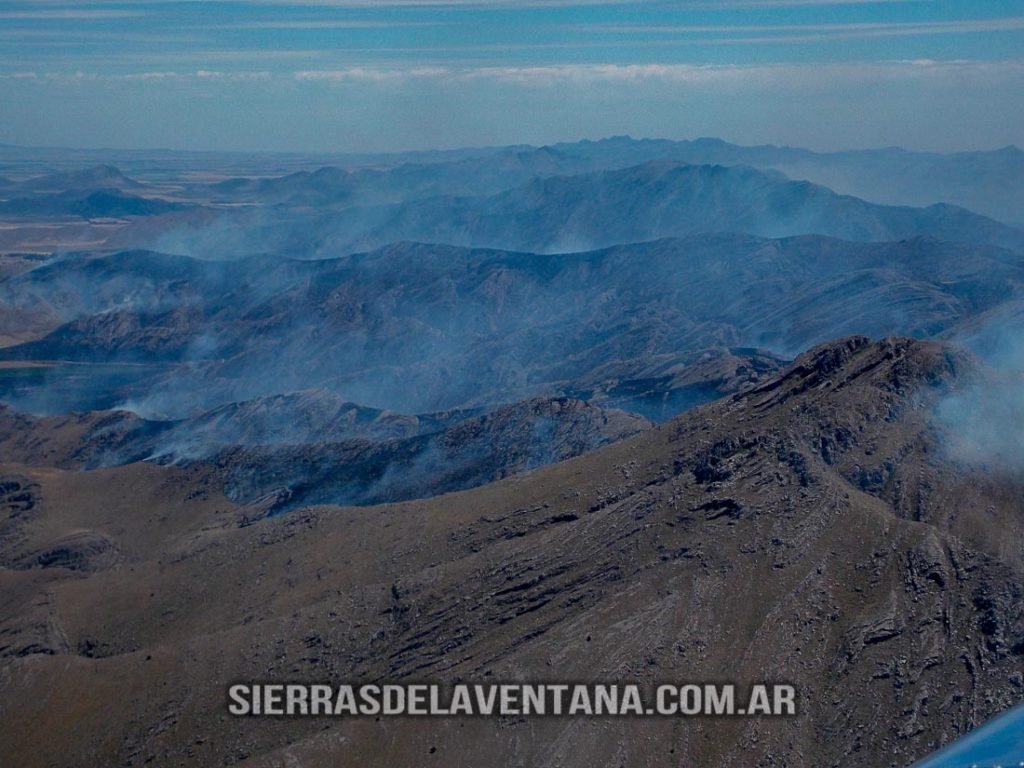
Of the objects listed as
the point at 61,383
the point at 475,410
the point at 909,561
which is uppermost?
the point at 909,561

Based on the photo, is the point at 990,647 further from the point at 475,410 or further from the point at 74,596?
the point at 475,410

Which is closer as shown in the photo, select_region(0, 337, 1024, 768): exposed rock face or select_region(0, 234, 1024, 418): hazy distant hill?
select_region(0, 337, 1024, 768): exposed rock face

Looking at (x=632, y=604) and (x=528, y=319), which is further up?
(x=632, y=604)

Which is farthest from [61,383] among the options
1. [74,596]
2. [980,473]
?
[980,473]

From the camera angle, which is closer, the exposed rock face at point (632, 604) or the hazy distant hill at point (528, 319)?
the exposed rock face at point (632, 604)

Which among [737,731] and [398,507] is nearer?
[737,731]

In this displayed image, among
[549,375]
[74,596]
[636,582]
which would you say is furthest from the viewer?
[549,375]

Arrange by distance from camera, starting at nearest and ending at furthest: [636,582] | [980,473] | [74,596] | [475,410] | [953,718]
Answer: [953,718], [636,582], [980,473], [74,596], [475,410]

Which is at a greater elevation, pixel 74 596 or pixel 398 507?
pixel 398 507
